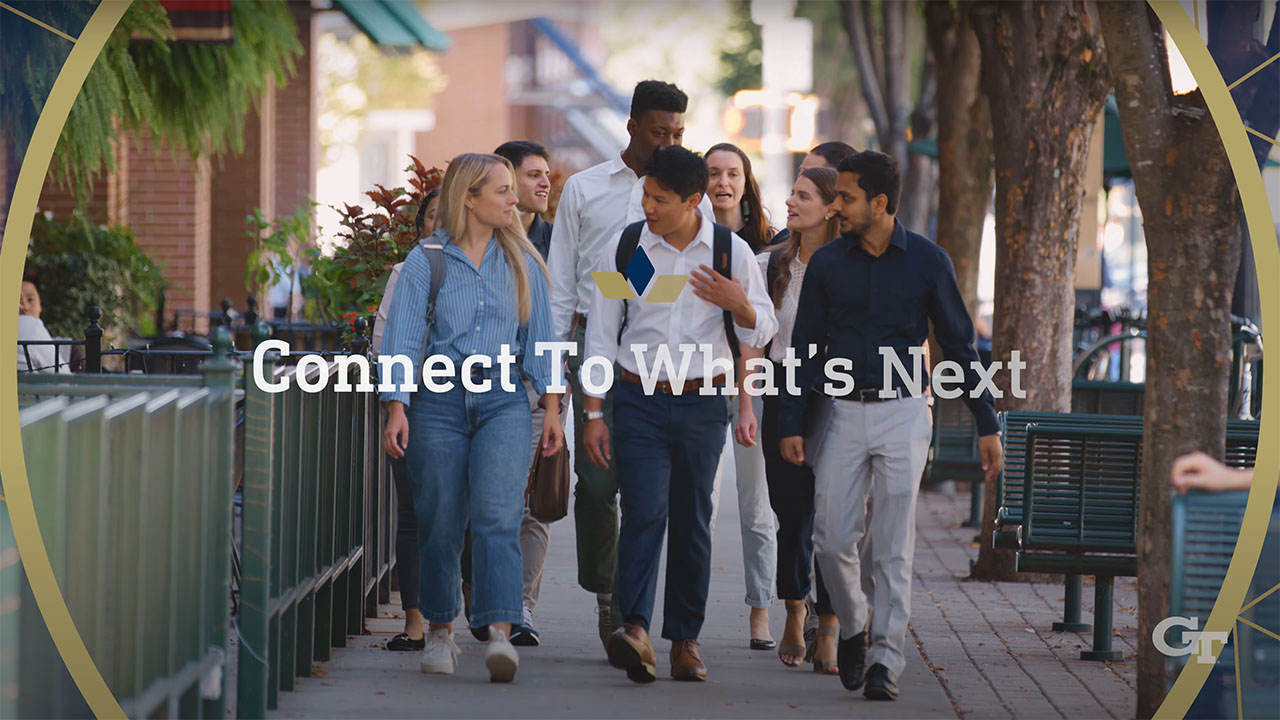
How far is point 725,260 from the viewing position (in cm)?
653

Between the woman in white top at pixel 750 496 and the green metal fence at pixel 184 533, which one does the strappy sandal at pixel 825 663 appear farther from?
the green metal fence at pixel 184 533

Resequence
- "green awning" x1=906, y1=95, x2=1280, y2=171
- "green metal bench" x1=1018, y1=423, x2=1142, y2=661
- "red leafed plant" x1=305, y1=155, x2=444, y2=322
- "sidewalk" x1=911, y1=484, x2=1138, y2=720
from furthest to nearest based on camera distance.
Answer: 1. "green awning" x1=906, y1=95, x2=1280, y2=171
2. "red leafed plant" x1=305, y1=155, x2=444, y2=322
3. "green metal bench" x1=1018, y1=423, x2=1142, y2=661
4. "sidewalk" x1=911, y1=484, x2=1138, y2=720

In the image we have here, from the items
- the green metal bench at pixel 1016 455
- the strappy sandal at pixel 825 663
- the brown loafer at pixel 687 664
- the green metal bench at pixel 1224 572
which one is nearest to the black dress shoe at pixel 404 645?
the brown loafer at pixel 687 664

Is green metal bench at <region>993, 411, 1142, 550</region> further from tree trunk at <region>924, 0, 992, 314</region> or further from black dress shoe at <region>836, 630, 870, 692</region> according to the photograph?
tree trunk at <region>924, 0, 992, 314</region>

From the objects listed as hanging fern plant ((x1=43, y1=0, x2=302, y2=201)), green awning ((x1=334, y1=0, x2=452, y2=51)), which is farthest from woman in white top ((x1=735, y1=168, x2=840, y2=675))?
green awning ((x1=334, y1=0, x2=452, y2=51))

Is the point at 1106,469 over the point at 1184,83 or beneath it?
beneath

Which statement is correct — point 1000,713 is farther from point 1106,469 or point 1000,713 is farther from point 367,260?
point 367,260

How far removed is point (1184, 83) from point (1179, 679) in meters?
2.12

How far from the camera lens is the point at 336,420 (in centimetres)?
670

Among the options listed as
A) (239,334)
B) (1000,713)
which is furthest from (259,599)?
(239,334)

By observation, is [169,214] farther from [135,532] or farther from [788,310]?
[135,532]

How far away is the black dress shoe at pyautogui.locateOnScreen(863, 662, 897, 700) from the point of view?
622 cm

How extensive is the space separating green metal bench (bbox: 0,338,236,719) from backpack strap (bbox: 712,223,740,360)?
7.18 ft

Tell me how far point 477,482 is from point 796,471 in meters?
1.36
